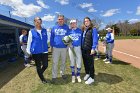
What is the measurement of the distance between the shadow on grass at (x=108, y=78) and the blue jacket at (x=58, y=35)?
1926 mm

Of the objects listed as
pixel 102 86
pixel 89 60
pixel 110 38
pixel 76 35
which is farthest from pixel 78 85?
pixel 110 38

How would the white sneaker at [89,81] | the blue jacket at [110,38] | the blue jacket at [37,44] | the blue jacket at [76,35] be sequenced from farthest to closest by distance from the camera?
the blue jacket at [110,38] < the white sneaker at [89,81] < the blue jacket at [76,35] < the blue jacket at [37,44]

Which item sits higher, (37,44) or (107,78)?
(37,44)

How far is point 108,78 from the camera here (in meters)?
7.81

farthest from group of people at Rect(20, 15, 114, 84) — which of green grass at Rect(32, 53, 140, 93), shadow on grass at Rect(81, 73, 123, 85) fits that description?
shadow on grass at Rect(81, 73, 123, 85)

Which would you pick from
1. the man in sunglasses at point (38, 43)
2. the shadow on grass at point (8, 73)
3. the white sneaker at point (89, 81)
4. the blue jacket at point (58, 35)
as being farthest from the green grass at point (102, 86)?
the shadow on grass at point (8, 73)

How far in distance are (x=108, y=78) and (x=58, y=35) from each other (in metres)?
Answer: 2.62

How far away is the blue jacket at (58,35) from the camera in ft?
22.4

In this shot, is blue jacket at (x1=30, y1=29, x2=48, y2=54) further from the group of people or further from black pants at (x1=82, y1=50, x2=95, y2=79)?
black pants at (x1=82, y1=50, x2=95, y2=79)

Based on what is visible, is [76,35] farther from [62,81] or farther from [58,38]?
[62,81]

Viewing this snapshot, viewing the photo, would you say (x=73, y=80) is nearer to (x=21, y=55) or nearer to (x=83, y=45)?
(x=83, y=45)

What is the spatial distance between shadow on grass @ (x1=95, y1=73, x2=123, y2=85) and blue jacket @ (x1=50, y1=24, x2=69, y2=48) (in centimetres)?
193

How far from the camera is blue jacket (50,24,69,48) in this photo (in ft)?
22.4

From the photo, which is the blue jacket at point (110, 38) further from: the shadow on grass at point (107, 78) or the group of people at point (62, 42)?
A: the group of people at point (62, 42)
